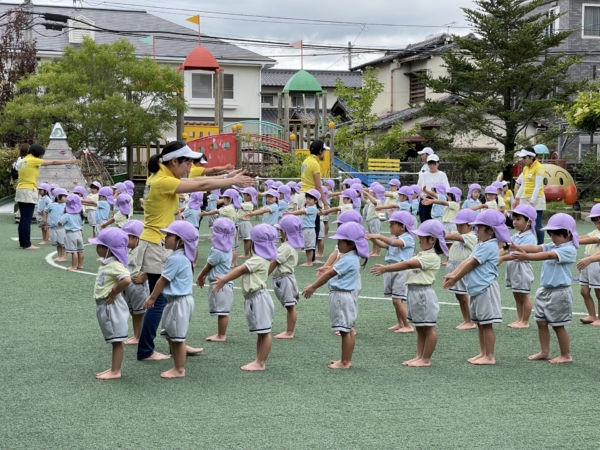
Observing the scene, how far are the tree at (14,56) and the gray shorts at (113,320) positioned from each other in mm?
24925

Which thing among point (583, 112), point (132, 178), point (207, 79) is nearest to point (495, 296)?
point (583, 112)

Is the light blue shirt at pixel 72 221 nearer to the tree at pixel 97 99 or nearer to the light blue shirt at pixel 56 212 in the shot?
the light blue shirt at pixel 56 212

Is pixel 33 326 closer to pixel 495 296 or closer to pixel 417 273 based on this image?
pixel 417 273

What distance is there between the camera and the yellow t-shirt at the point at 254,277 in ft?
23.7

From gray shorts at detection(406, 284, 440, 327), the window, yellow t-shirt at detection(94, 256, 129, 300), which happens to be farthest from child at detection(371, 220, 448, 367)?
the window

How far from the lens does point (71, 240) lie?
13.6 metres

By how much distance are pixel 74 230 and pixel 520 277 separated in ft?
25.8

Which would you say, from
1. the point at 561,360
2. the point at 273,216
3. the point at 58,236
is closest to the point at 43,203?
the point at 58,236

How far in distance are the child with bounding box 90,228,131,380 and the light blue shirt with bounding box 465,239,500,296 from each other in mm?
3101

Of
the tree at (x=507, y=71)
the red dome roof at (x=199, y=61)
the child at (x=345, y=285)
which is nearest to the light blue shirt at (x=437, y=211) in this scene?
the child at (x=345, y=285)

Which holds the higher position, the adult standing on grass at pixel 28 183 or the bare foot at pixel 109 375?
the adult standing on grass at pixel 28 183

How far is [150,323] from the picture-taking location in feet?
24.0

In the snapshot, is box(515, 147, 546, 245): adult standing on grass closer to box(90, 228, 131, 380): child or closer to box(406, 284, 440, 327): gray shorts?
box(406, 284, 440, 327): gray shorts

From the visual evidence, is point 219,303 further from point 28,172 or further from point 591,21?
point 591,21
